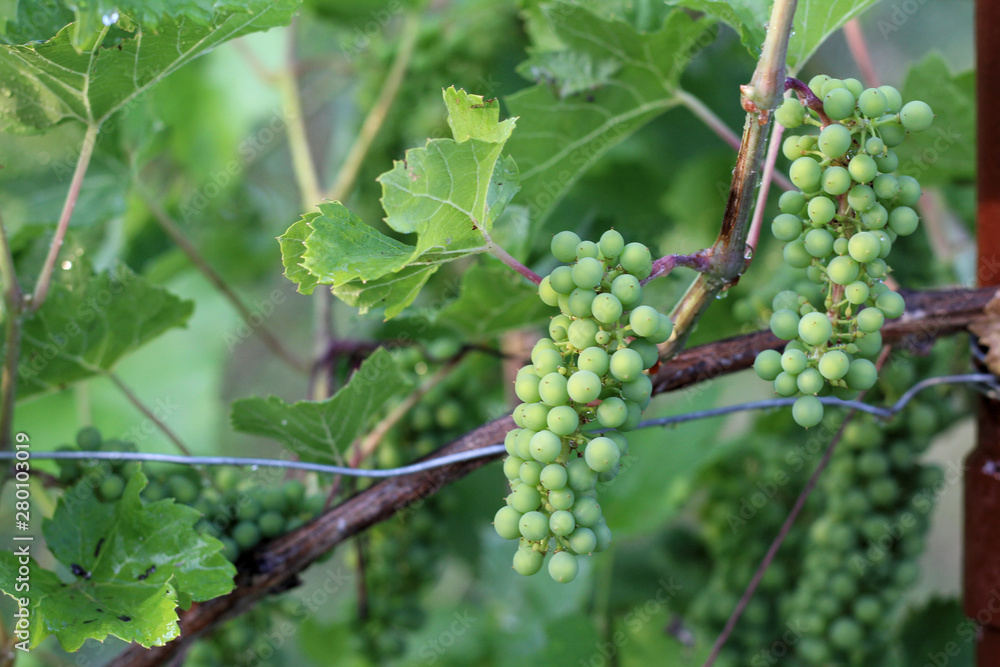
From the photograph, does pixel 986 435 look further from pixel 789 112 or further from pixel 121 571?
pixel 121 571

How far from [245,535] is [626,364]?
0.43 metres

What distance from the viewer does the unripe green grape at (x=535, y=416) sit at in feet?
1.77

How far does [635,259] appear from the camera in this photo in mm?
541

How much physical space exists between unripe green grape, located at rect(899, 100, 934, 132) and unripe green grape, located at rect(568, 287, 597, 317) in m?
0.25

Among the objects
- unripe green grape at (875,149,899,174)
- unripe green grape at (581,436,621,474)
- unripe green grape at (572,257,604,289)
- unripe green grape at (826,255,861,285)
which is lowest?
unripe green grape at (581,436,621,474)

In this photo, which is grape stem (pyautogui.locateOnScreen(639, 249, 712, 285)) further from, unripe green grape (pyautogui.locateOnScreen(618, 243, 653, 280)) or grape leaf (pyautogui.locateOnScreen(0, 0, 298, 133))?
grape leaf (pyautogui.locateOnScreen(0, 0, 298, 133))

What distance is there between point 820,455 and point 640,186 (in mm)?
577

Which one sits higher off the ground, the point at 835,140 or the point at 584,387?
the point at 835,140

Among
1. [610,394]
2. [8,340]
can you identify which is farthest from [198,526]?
[610,394]

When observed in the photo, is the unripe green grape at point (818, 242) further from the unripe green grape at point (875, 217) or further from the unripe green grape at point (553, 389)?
the unripe green grape at point (553, 389)

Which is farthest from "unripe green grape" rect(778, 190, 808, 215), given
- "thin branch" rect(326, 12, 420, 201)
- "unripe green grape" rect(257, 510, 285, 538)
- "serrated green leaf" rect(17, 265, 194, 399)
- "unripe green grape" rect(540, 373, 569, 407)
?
"thin branch" rect(326, 12, 420, 201)

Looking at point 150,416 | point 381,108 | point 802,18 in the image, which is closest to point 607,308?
point 802,18

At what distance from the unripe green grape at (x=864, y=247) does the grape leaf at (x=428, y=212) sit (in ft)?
0.82

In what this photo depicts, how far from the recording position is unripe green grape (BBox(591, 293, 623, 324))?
0.52m
